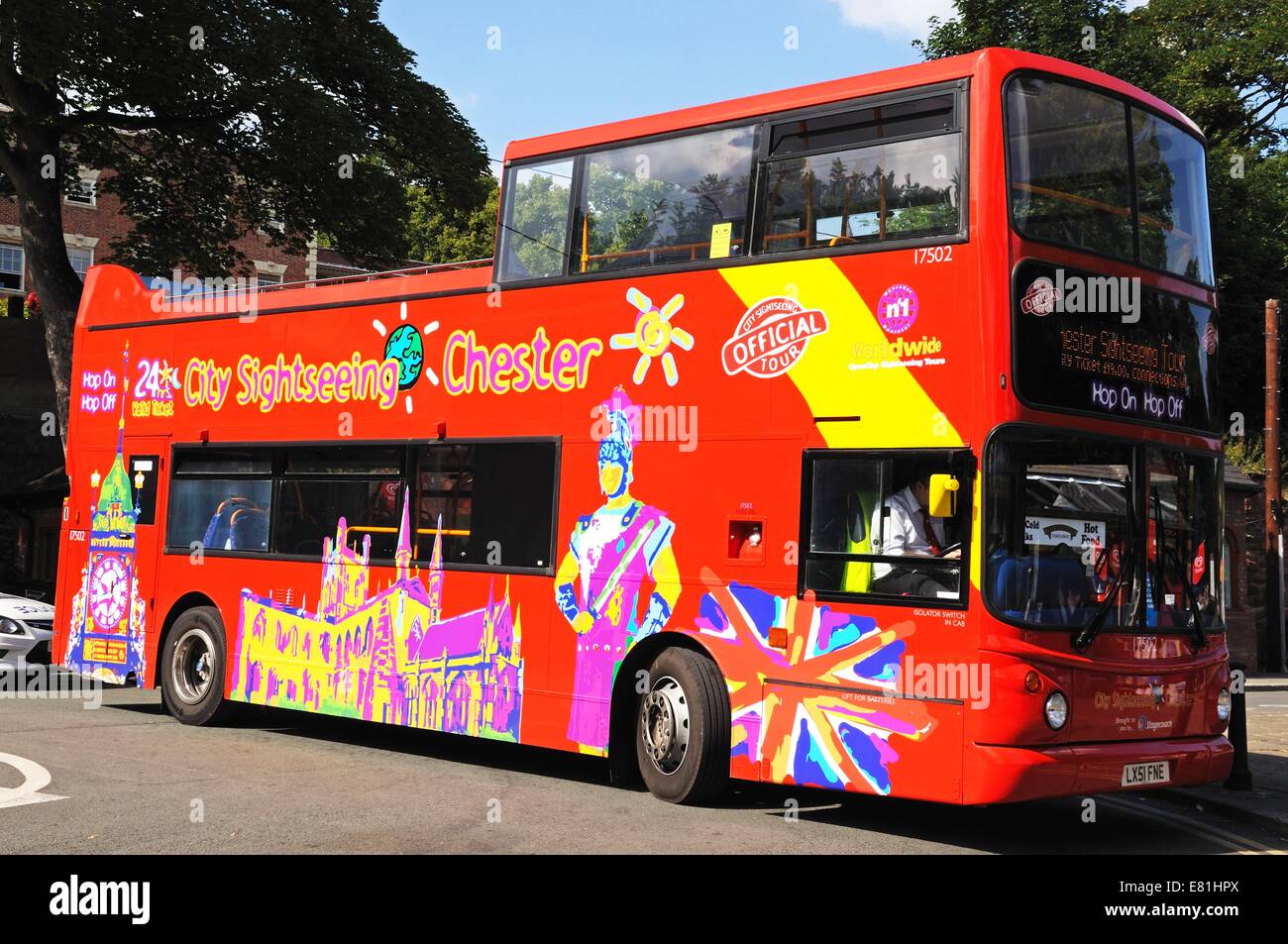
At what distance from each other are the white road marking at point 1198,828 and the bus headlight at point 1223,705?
31.0 inches

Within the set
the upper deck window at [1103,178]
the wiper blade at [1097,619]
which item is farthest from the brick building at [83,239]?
the wiper blade at [1097,619]

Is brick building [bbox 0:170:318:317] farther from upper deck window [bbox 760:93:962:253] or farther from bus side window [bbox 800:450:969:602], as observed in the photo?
bus side window [bbox 800:450:969:602]

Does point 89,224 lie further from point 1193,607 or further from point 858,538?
point 1193,607

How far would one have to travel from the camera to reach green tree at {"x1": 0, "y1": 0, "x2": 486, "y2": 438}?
25422 millimetres

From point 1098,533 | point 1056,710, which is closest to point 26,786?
point 1056,710

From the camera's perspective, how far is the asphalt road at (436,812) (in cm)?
855

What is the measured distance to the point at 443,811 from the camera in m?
9.56

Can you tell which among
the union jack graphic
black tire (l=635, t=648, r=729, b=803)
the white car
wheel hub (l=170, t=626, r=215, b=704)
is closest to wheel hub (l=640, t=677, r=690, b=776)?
black tire (l=635, t=648, r=729, b=803)

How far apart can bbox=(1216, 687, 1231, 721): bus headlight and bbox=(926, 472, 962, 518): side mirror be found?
8.47 feet
